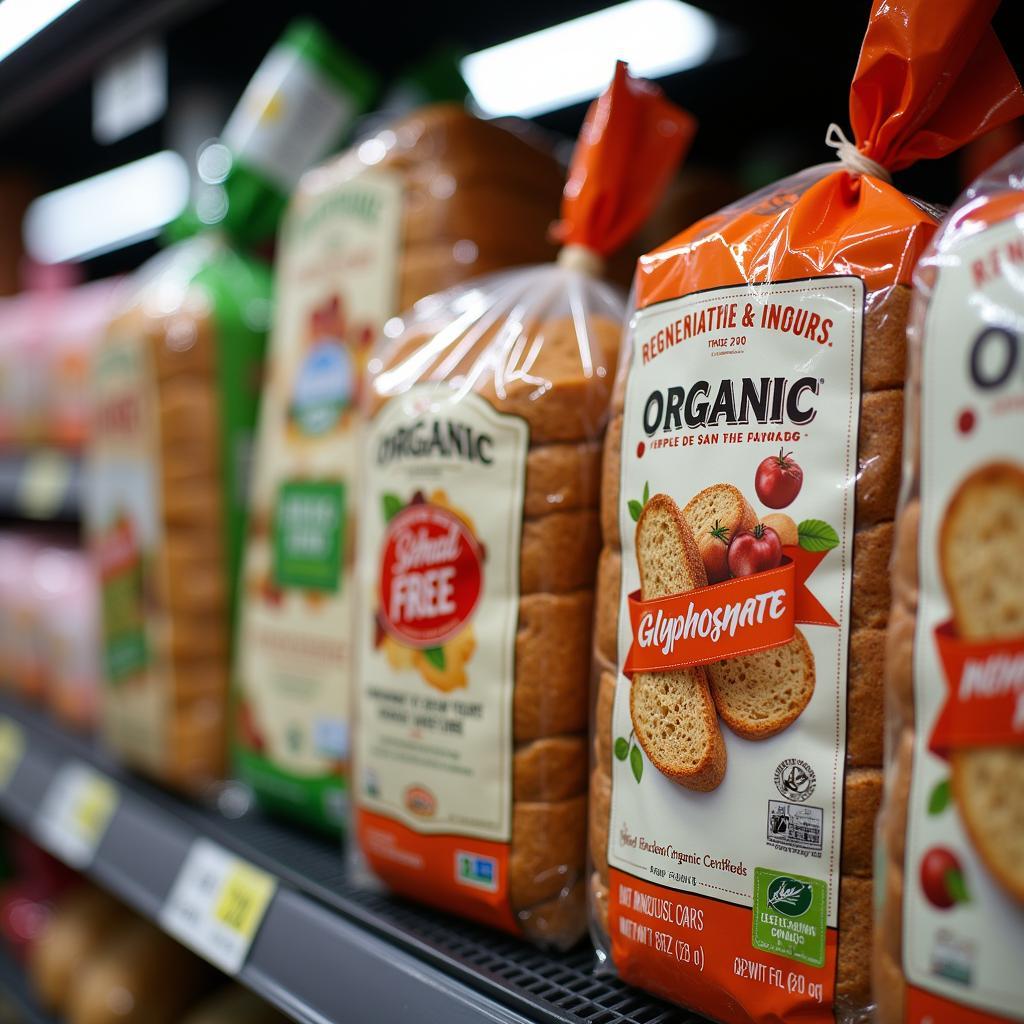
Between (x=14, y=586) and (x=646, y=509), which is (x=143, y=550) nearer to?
(x=14, y=586)

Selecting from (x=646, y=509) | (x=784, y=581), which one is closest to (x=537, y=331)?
(x=646, y=509)

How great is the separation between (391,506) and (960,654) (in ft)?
1.77

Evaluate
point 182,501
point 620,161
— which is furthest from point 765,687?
point 182,501

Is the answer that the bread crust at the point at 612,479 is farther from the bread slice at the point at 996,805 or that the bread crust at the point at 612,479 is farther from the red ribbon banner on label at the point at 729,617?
the bread slice at the point at 996,805

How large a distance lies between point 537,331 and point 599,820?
415 mm

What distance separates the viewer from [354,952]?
0.84m

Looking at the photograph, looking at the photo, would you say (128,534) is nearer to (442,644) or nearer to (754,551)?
(442,644)

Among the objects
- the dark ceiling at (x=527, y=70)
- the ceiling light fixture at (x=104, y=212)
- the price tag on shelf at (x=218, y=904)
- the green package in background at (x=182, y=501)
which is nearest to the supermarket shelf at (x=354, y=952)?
the price tag on shelf at (x=218, y=904)

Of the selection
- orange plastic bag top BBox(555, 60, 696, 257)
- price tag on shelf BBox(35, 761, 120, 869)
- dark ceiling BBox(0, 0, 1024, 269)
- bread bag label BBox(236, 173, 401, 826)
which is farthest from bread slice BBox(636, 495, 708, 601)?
price tag on shelf BBox(35, 761, 120, 869)

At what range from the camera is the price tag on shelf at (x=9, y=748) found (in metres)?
1.55

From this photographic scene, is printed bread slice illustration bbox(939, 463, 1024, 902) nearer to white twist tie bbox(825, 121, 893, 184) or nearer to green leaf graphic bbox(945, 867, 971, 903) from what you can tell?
green leaf graphic bbox(945, 867, 971, 903)

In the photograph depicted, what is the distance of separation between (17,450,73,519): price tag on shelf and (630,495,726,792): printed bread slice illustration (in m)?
1.27

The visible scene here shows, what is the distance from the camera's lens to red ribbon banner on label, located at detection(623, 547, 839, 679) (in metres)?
0.62

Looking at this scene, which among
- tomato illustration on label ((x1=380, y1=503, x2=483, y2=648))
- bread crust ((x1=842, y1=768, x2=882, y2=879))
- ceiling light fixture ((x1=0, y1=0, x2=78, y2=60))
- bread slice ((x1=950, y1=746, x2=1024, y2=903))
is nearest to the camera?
bread slice ((x1=950, y1=746, x2=1024, y2=903))
